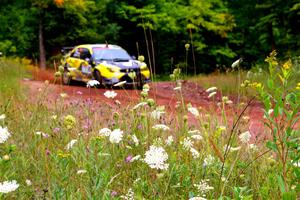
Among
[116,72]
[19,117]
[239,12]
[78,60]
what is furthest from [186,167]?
[239,12]

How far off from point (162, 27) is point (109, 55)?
18.3m

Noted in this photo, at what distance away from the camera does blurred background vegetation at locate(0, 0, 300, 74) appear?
30.8 metres

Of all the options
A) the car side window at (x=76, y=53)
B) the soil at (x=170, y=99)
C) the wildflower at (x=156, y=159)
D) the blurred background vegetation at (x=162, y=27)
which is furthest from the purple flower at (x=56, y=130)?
the blurred background vegetation at (x=162, y=27)

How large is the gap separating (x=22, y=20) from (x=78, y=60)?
58.4 feet

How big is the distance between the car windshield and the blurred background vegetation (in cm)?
1168

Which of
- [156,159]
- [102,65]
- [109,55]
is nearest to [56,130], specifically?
[156,159]

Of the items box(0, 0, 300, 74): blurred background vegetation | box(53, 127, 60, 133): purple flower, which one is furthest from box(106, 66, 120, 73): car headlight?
box(0, 0, 300, 74): blurred background vegetation

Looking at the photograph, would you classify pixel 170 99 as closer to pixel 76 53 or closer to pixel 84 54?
pixel 84 54

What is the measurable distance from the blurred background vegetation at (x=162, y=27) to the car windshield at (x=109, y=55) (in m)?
11.7

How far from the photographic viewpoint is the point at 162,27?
114 ft

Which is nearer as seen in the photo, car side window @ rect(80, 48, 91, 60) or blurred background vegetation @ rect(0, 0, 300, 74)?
car side window @ rect(80, 48, 91, 60)

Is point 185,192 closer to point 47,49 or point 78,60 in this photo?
point 78,60

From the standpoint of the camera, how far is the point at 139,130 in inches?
153

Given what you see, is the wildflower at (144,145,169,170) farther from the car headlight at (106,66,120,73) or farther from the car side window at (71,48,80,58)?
the car side window at (71,48,80,58)
